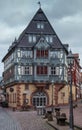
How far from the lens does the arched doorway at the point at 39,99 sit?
74.7m

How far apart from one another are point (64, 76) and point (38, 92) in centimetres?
602

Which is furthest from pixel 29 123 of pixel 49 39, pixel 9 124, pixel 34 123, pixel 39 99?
pixel 49 39

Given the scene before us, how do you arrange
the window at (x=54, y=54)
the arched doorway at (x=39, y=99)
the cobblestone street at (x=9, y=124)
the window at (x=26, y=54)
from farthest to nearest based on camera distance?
1. the window at (x=54, y=54)
2. the window at (x=26, y=54)
3. the arched doorway at (x=39, y=99)
4. the cobblestone street at (x=9, y=124)

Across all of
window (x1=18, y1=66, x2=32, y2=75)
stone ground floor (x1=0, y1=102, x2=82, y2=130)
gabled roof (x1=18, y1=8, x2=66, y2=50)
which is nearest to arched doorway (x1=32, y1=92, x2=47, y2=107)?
window (x1=18, y1=66, x2=32, y2=75)

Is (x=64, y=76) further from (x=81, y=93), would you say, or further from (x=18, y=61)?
(x=81, y=93)

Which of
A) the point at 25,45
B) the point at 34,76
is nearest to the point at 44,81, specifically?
the point at 34,76

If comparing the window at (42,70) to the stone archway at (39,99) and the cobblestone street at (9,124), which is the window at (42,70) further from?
the cobblestone street at (9,124)

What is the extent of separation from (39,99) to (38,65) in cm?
622

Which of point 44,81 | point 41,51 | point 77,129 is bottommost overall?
point 77,129

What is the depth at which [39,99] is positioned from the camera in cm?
7488

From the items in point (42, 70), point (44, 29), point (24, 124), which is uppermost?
point (44, 29)

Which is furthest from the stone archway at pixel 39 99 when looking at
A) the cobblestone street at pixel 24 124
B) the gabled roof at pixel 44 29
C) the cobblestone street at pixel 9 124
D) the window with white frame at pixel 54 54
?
the cobblestone street at pixel 9 124

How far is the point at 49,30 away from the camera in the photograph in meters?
76.6

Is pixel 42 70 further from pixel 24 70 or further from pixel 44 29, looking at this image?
pixel 44 29
